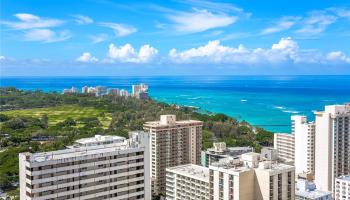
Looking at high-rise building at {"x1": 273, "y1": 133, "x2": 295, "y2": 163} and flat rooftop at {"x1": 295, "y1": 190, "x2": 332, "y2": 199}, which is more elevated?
A: high-rise building at {"x1": 273, "y1": 133, "x2": 295, "y2": 163}

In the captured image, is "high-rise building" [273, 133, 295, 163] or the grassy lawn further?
the grassy lawn

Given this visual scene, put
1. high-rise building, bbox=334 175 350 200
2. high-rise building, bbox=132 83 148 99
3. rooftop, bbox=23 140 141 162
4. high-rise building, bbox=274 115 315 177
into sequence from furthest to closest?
high-rise building, bbox=132 83 148 99, high-rise building, bbox=274 115 315 177, high-rise building, bbox=334 175 350 200, rooftop, bbox=23 140 141 162

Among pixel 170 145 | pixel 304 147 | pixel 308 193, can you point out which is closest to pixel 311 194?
pixel 308 193

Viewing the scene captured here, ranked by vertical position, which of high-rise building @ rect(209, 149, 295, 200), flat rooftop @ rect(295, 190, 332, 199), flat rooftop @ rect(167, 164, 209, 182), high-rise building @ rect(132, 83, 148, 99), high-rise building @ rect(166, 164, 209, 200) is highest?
high-rise building @ rect(132, 83, 148, 99)

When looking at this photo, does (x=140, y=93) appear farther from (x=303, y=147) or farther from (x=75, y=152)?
(x=75, y=152)

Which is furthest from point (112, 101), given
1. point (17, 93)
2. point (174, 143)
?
point (174, 143)

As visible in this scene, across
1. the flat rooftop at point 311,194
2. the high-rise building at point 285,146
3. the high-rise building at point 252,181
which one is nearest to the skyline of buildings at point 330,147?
the flat rooftop at point 311,194

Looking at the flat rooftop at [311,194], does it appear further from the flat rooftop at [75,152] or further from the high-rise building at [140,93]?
the high-rise building at [140,93]

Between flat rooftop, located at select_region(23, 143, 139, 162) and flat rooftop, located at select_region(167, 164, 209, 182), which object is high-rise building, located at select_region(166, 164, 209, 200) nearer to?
flat rooftop, located at select_region(167, 164, 209, 182)

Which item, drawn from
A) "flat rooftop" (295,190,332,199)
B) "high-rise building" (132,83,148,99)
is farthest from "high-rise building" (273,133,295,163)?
"high-rise building" (132,83,148,99)
